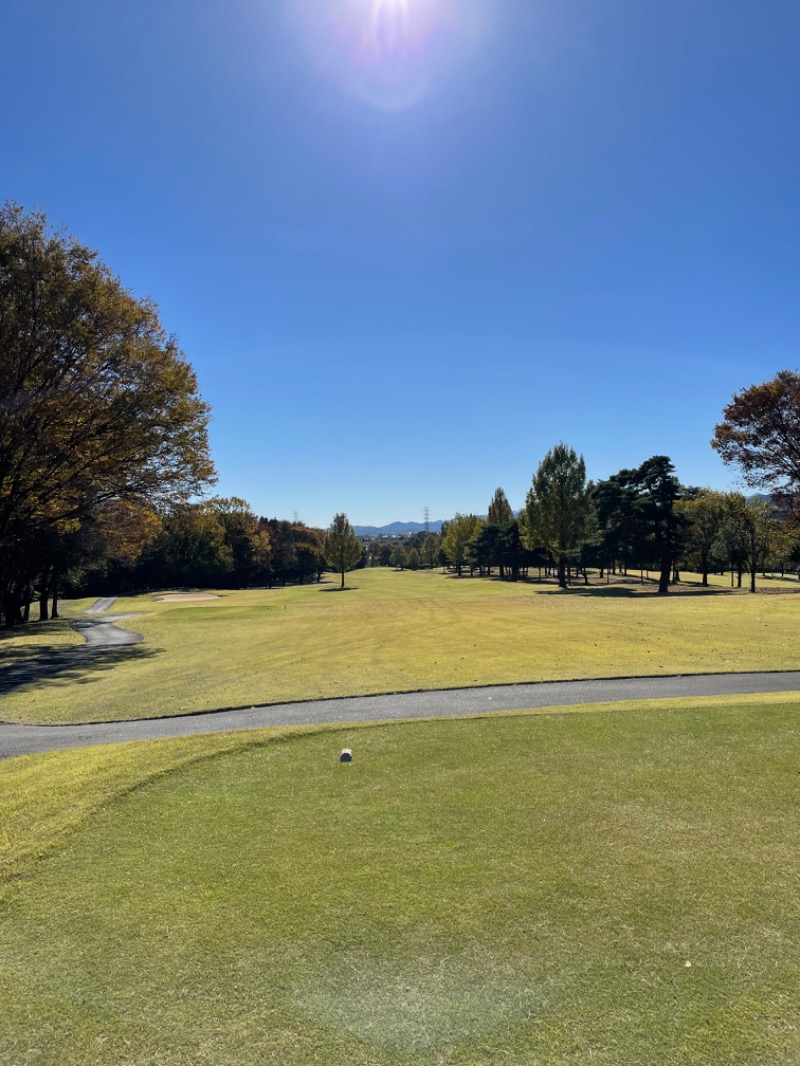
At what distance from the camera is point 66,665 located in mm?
20719

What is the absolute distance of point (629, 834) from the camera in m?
5.89

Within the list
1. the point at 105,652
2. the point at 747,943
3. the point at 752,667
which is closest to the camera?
the point at 747,943

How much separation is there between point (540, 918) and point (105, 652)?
24324mm

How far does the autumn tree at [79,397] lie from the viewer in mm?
20656

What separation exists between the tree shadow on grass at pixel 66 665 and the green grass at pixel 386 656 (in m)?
0.18

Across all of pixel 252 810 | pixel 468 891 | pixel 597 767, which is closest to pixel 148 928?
pixel 252 810

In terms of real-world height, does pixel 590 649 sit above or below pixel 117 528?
below

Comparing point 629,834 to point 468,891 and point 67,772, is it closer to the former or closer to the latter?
point 468,891

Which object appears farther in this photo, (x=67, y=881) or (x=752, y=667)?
(x=752, y=667)

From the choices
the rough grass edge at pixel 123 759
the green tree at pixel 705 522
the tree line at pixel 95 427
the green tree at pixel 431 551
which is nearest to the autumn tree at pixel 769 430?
the tree line at pixel 95 427

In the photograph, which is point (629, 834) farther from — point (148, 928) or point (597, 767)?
point (148, 928)

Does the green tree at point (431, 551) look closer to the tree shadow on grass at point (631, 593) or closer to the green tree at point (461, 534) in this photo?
the green tree at point (461, 534)

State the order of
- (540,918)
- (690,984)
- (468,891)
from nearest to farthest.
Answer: (690,984) < (540,918) < (468,891)

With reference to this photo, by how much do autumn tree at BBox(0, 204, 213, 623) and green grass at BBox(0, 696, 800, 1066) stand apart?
18488mm
